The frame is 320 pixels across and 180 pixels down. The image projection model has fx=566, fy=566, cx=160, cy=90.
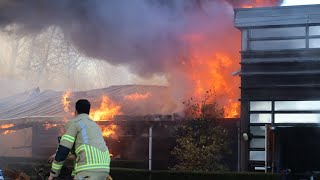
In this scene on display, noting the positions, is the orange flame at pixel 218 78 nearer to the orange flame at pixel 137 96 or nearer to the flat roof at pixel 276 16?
the flat roof at pixel 276 16

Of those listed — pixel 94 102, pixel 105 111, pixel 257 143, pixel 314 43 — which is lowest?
pixel 257 143

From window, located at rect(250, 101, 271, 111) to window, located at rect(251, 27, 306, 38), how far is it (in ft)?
6.83

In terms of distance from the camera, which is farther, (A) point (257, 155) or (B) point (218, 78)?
(B) point (218, 78)

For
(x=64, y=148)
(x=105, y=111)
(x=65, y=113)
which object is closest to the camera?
(x=64, y=148)

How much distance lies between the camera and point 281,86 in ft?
57.1

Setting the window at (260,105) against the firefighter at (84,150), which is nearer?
the firefighter at (84,150)

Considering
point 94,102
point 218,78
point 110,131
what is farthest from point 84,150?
point 94,102

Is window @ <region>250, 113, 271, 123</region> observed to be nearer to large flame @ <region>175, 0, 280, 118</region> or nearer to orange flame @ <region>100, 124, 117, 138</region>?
large flame @ <region>175, 0, 280, 118</region>

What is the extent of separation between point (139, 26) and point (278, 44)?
14.5ft

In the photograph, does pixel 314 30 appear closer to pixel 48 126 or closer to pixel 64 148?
pixel 48 126

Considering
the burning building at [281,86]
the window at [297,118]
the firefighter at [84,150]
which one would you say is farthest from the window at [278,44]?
the firefighter at [84,150]

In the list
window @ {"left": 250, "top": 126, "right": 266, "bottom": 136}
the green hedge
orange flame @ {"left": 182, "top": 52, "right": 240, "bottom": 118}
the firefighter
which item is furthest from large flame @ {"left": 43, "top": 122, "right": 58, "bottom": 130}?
the firefighter

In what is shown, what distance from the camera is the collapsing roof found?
21031 mm

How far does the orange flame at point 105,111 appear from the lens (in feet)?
68.2
